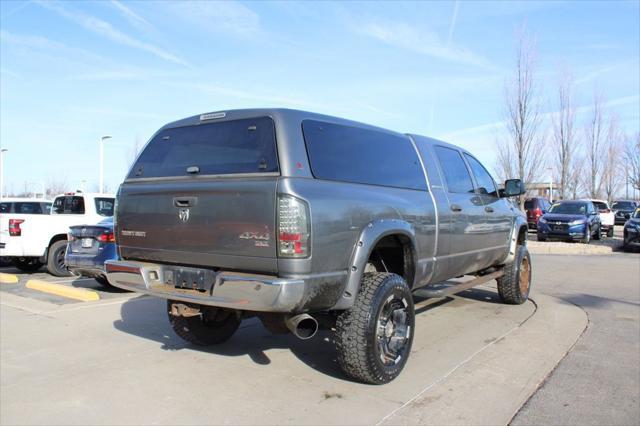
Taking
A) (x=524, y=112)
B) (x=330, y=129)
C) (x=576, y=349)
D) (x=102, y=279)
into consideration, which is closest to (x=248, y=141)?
(x=330, y=129)

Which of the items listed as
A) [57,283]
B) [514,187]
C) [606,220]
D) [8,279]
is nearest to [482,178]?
[514,187]

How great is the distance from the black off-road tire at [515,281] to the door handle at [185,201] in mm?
4858

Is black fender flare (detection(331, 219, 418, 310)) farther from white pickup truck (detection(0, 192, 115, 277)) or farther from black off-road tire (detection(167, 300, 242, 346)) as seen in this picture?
white pickup truck (detection(0, 192, 115, 277))

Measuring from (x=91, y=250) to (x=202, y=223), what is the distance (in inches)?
202

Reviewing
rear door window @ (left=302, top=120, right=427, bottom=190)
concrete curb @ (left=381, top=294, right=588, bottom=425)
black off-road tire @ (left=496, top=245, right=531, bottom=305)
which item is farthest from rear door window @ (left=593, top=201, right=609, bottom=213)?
rear door window @ (left=302, top=120, right=427, bottom=190)

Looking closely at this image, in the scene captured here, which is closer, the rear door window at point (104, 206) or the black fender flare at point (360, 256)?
the black fender flare at point (360, 256)

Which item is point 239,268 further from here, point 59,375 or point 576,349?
point 576,349

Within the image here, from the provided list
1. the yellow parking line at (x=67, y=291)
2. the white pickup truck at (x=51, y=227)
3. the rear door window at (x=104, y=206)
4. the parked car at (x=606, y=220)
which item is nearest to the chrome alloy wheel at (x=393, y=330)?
the yellow parking line at (x=67, y=291)

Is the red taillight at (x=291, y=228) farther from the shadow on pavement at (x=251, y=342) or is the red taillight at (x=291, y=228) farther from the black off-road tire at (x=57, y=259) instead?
the black off-road tire at (x=57, y=259)

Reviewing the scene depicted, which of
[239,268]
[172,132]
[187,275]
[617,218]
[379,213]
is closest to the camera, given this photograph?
[239,268]

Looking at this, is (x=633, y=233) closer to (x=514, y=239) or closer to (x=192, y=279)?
(x=514, y=239)

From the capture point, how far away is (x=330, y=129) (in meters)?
4.22

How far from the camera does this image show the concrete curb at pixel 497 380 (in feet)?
11.8

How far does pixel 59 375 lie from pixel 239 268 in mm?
2068
